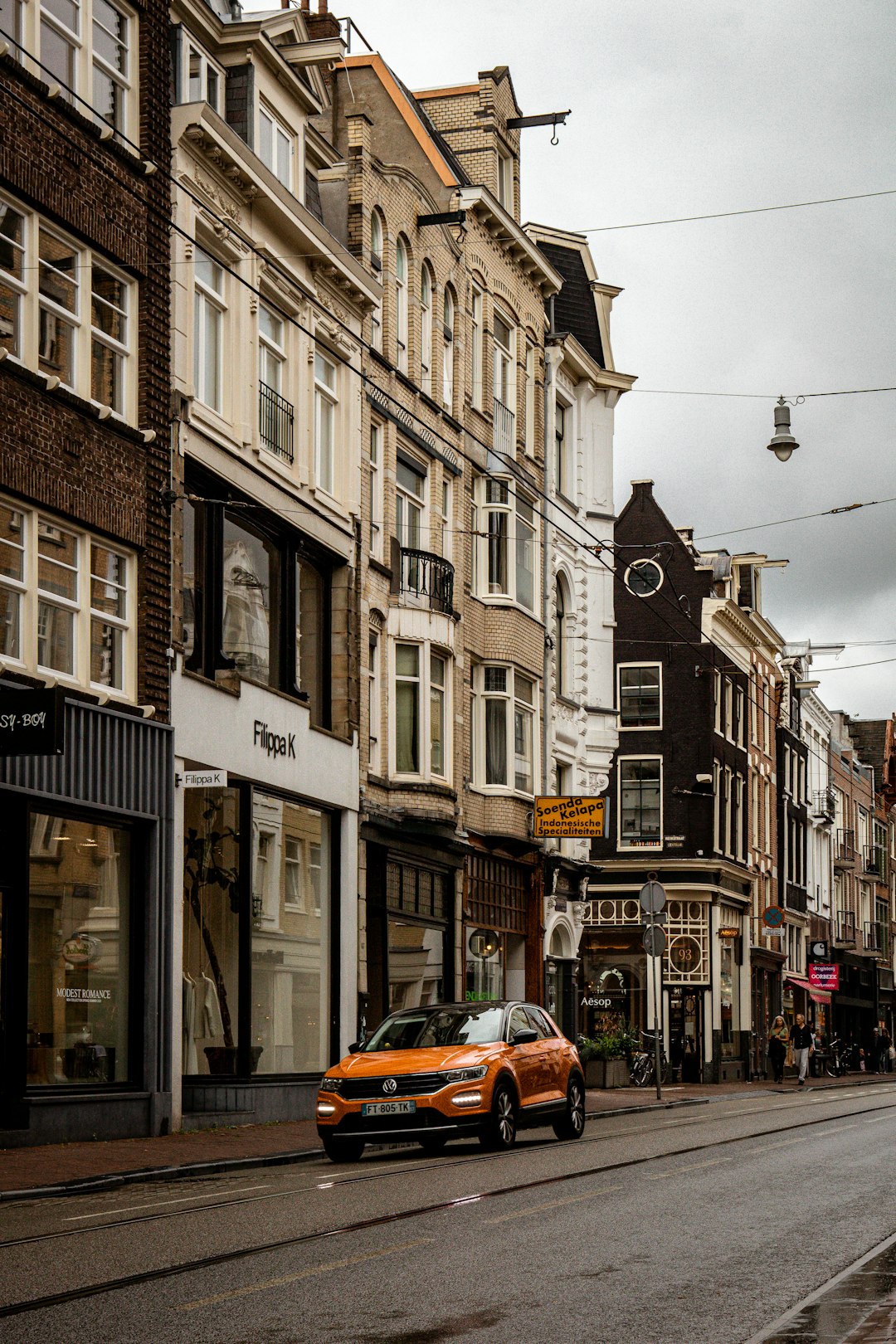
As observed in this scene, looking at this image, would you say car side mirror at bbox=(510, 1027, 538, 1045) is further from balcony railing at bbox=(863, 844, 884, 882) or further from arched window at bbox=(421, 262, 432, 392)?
balcony railing at bbox=(863, 844, 884, 882)

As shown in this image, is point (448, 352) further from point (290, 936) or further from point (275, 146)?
point (290, 936)

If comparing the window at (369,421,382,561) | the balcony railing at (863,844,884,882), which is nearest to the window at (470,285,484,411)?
the window at (369,421,382,561)

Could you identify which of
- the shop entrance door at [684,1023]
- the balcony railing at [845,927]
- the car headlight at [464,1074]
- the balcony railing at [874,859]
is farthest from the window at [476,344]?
the balcony railing at [874,859]

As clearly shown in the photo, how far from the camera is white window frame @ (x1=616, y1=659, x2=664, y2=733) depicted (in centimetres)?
5681

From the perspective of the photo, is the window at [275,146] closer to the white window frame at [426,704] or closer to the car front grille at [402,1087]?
the white window frame at [426,704]

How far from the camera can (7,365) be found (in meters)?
19.5

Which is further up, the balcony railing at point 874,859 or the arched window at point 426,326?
the arched window at point 426,326

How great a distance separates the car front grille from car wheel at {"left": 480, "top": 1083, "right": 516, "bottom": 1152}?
0.65 meters

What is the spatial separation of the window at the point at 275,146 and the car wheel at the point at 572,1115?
12899 millimetres

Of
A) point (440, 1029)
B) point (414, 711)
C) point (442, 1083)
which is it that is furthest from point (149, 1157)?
point (414, 711)

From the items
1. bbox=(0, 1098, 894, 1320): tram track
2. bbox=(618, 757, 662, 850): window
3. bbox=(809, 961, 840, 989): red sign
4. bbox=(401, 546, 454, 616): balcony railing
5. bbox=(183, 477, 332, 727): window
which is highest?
bbox=(401, 546, 454, 616): balcony railing

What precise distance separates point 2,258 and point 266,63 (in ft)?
27.0

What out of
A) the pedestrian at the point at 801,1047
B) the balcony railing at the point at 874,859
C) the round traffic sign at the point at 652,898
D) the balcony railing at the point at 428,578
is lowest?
the pedestrian at the point at 801,1047

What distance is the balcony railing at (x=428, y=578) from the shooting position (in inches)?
1244
